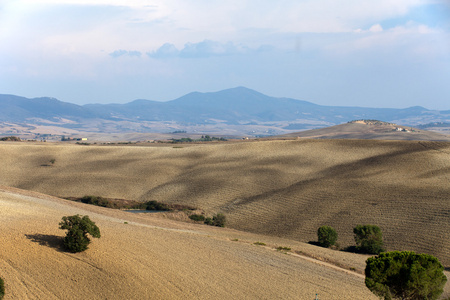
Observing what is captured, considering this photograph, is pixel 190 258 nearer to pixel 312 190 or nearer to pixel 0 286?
pixel 0 286

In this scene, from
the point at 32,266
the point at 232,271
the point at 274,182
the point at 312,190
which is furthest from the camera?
the point at 274,182

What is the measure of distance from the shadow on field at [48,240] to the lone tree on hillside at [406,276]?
17.3m

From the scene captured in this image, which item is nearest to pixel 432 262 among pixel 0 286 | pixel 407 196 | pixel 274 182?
pixel 0 286

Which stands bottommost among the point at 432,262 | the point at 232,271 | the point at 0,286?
the point at 232,271

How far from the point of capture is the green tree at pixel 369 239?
4172cm

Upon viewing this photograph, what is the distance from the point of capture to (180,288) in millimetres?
24781

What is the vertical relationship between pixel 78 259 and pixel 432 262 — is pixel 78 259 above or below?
below

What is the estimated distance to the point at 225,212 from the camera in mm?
60656

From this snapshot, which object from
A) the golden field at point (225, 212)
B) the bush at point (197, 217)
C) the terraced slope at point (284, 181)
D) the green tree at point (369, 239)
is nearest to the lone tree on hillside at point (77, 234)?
the golden field at point (225, 212)

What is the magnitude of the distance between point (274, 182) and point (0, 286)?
54486 mm

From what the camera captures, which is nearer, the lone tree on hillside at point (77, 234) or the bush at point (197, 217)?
the lone tree on hillside at point (77, 234)

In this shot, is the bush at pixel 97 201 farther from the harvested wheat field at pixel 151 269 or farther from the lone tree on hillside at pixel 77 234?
the lone tree on hillside at pixel 77 234

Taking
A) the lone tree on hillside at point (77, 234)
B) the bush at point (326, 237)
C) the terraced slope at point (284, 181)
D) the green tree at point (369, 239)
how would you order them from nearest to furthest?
the lone tree on hillside at point (77, 234), the green tree at point (369, 239), the bush at point (326, 237), the terraced slope at point (284, 181)

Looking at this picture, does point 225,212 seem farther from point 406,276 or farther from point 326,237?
point 406,276
